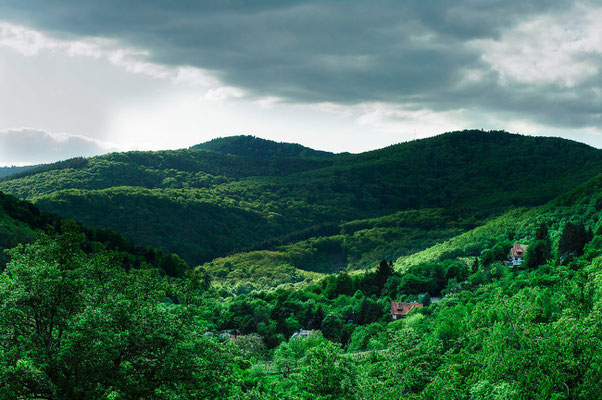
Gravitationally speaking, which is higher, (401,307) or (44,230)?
(44,230)

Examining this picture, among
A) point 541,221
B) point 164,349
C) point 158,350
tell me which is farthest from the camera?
point 541,221

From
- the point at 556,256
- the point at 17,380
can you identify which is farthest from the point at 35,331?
the point at 556,256

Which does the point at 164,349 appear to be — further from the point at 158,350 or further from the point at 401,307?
the point at 401,307

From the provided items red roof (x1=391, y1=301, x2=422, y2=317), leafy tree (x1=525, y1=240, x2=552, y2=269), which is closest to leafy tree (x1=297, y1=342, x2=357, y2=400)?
red roof (x1=391, y1=301, x2=422, y2=317)

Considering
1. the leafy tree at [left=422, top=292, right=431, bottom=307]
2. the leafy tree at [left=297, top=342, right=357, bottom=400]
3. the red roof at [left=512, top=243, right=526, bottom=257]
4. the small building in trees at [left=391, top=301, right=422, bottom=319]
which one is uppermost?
the red roof at [left=512, top=243, right=526, bottom=257]

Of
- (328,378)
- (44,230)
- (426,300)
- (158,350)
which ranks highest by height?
(44,230)

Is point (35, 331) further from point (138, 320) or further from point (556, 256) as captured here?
point (556, 256)

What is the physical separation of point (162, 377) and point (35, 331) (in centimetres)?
762

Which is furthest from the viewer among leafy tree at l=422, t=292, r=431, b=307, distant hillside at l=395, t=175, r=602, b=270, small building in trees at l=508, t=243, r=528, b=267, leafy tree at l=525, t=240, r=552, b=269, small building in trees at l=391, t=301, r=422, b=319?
distant hillside at l=395, t=175, r=602, b=270

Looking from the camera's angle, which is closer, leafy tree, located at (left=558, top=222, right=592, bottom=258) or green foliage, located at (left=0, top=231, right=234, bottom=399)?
green foliage, located at (left=0, top=231, right=234, bottom=399)

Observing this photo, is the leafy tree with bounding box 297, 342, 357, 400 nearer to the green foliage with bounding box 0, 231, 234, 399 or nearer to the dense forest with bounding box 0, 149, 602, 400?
the dense forest with bounding box 0, 149, 602, 400

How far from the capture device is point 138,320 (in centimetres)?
3022

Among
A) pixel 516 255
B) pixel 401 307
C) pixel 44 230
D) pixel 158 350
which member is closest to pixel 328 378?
pixel 158 350

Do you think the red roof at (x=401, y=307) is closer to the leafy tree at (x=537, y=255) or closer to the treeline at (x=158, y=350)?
the leafy tree at (x=537, y=255)
